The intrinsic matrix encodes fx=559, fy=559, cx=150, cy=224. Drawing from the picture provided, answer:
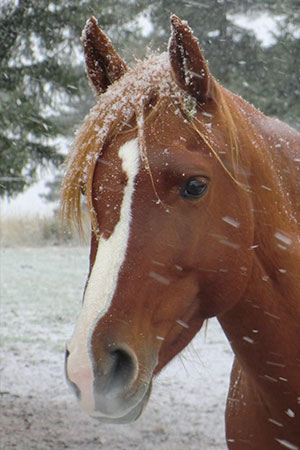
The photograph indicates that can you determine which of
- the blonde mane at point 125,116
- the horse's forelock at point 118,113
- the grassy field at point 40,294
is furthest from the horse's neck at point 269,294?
the grassy field at point 40,294

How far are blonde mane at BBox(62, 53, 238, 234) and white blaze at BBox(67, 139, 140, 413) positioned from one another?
58mm

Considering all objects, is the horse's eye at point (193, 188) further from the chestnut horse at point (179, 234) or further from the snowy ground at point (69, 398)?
the snowy ground at point (69, 398)

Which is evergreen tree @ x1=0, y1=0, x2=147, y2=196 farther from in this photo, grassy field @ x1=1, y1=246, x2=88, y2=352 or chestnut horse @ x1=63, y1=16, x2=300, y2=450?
grassy field @ x1=1, y1=246, x2=88, y2=352

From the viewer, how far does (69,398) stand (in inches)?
199

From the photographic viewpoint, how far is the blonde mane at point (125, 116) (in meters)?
1.66

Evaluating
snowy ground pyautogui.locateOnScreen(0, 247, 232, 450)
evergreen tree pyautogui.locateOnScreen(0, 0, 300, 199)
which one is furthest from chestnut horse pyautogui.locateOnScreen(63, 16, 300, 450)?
evergreen tree pyautogui.locateOnScreen(0, 0, 300, 199)

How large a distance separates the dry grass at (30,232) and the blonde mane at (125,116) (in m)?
12.6

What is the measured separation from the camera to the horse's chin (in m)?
1.42

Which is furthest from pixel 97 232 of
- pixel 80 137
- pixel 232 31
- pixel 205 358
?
pixel 232 31

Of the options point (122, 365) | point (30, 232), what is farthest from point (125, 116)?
point (30, 232)

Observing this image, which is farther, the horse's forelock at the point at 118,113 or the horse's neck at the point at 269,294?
the horse's neck at the point at 269,294

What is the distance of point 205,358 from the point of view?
624 cm

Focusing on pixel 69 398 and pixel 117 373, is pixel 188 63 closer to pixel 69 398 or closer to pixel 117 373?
pixel 117 373

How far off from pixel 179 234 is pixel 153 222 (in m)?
0.09
